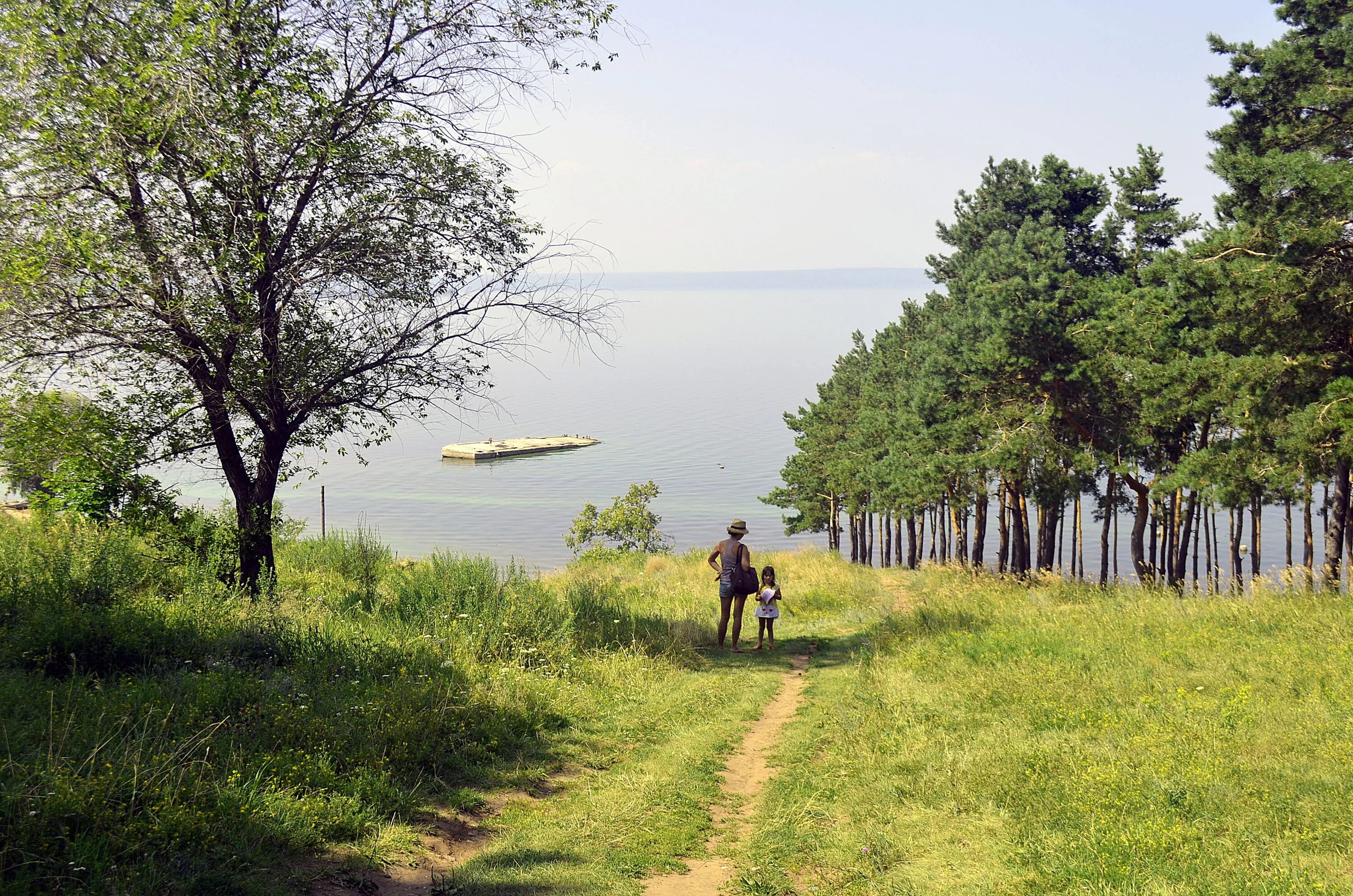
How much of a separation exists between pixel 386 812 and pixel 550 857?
4.38ft

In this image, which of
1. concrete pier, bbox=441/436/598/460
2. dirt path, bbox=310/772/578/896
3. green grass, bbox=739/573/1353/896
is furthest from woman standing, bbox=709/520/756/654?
concrete pier, bbox=441/436/598/460

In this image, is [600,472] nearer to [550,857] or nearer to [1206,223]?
[1206,223]

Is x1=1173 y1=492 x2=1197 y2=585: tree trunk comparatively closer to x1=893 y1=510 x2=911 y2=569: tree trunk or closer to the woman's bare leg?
x1=893 y1=510 x2=911 y2=569: tree trunk

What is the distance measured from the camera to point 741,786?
7609mm

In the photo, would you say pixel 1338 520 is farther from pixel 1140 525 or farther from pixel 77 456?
pixel 77 456

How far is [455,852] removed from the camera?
19.1 ft

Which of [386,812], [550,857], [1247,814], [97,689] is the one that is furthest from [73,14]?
[1247,814]

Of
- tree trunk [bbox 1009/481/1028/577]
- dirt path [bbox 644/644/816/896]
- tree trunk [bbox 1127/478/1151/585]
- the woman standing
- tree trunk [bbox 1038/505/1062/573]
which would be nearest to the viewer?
dirt path [bbox 644/644/816/896]

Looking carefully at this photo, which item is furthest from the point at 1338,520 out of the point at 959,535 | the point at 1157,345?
the point at 959,535

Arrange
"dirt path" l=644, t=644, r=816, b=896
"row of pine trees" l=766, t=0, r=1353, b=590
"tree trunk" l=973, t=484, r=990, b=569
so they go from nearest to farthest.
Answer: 1. "dirt path" l=644, t=644, r=816, b=896
2. "row of pine trees" l=766, t=0, r=1353, b=590
3. "tree trunk" l=973, t=484, r=990, b=569

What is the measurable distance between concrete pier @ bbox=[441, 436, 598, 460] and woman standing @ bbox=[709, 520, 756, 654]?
148m

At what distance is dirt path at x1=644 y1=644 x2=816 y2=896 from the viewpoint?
5461 mm

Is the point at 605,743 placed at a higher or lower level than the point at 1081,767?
lower

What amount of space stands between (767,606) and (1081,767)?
7717 millimetres
